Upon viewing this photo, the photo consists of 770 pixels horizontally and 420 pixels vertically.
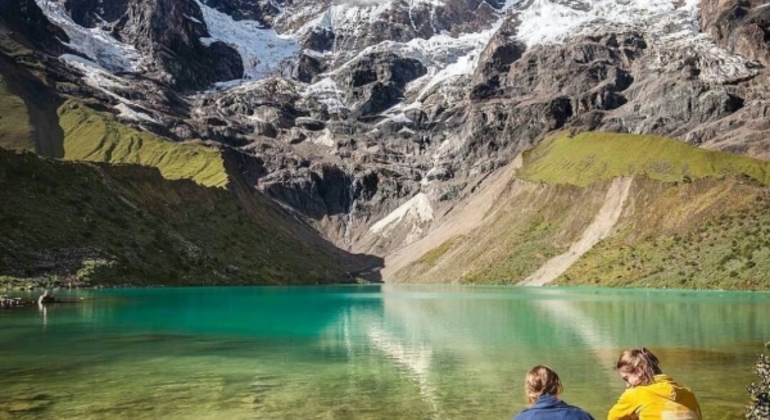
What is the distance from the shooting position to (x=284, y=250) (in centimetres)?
19900

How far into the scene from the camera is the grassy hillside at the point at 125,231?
120 metres

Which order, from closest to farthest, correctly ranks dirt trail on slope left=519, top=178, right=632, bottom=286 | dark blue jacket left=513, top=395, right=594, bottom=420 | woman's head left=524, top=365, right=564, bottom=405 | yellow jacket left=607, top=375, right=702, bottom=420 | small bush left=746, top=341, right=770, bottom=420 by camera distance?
dark blue jacket left=513, top=395, right=594, bottom=420 → woman's head left=524, top=365, right=564, bottom=405 → yellow jacket left=607, top=375, right=702, bottom=420 → small bush left=746, top=341, right=770, bottom=420 → dirt trail on slope left=519, top=178, right=632, bottom=286

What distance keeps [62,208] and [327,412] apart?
4926 inches

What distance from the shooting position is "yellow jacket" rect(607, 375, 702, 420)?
10438 millimetres

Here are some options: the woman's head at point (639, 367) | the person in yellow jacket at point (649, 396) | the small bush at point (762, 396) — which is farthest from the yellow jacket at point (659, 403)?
the small bush at point (762, 396)

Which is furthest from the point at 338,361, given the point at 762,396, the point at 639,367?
the point at 639,367

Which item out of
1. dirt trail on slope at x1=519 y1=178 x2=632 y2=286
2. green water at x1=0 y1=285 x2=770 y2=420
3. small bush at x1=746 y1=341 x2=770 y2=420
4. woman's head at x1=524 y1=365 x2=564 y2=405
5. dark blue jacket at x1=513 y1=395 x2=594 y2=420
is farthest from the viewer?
dirt trail on slope at x1=519 y1=178 x2=632 y2=286

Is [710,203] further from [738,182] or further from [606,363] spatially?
[606,363]

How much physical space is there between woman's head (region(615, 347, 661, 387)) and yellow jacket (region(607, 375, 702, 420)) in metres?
0.14

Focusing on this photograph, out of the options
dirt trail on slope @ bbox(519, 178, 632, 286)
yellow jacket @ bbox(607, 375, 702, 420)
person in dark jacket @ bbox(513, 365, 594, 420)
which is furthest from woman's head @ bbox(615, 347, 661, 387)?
dirt trail on slope @ bbox(519, 178, 632, 286)

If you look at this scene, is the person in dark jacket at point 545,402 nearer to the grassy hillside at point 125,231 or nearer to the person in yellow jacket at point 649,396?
the person in yellow jacket at point 649,396

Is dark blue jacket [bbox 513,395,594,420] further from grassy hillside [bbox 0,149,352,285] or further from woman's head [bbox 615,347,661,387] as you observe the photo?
grassy hillside [bbox 0,149,352,285]

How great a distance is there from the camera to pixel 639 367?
1080 cm

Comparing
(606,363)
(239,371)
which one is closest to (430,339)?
(606,363)
